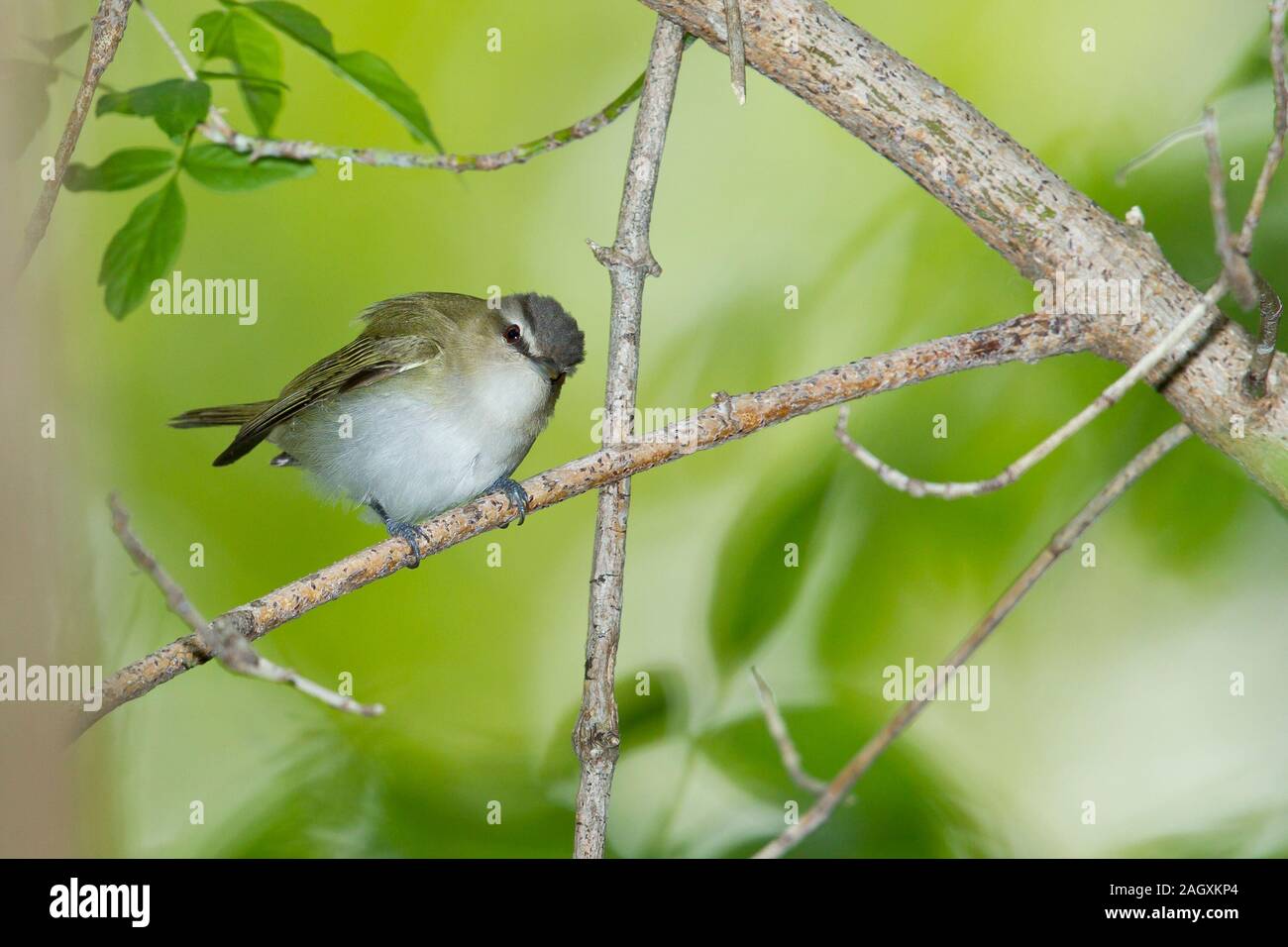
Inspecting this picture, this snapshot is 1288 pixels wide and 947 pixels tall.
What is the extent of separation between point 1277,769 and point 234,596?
1.69 metres

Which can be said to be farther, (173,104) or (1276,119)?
(173,104)

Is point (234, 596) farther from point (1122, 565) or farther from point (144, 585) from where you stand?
point (1122, 565)

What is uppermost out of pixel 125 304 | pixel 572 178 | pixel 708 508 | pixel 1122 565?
pixel 572 178

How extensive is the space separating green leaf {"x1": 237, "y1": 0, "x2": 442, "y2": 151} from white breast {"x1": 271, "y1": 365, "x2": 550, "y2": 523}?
1.29 ft

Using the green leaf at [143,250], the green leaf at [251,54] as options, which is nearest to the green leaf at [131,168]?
the green leaf at [143,250]

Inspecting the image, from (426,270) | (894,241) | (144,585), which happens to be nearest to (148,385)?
(144,585)

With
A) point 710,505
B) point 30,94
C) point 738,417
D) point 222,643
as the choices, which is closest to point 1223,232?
point 738,417

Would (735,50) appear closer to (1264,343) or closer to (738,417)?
(738,417)

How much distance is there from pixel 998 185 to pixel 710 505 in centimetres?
85

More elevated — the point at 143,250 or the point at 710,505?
the point at 143,250

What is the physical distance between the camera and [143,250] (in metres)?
1.28

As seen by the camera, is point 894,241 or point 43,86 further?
point 894,241

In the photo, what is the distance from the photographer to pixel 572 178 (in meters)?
1.82

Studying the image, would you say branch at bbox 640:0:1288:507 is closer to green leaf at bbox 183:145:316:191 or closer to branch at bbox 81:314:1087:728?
branch at bbox 81:314:1087:728
